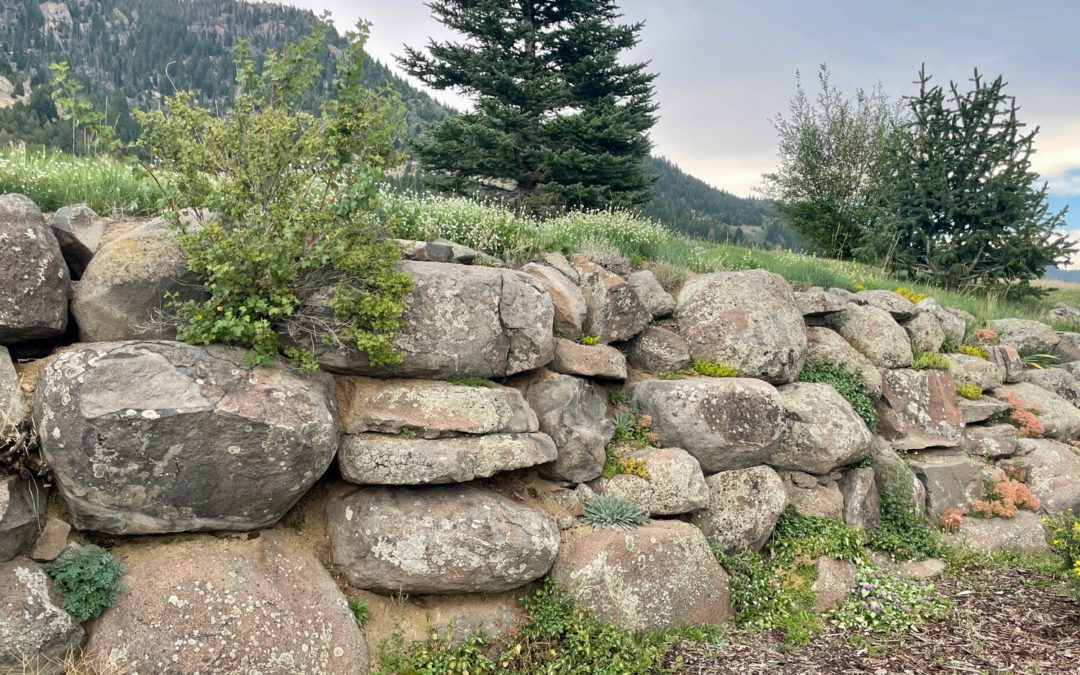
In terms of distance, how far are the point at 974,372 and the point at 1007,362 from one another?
66.0 inches

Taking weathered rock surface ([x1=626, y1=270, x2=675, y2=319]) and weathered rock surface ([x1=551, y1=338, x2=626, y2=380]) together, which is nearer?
weathered rock surface ([x1=551, y1=338, x2=626, y2=380])

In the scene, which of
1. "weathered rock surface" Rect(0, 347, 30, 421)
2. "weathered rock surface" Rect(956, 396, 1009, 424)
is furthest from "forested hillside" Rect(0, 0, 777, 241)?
"weathered rock surface" Rect(0, 347, 30, 421)

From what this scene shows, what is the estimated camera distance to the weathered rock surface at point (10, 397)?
5.18 meters

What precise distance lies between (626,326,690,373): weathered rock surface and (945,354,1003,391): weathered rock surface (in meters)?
5.60

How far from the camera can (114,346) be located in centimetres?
536

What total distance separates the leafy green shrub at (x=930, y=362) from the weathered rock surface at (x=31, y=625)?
38.1ft

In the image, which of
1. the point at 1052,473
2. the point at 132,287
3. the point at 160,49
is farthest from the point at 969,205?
the point at 160,49

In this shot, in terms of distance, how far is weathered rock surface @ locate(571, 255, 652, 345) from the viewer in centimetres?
884

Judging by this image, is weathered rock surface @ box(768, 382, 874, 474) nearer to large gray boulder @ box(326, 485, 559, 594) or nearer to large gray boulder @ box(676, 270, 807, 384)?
large gray boulder @ box(676, 270, 807, 384)

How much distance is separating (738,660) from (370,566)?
3573 millimetres

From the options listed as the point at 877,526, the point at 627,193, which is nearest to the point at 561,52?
the point at 627,193

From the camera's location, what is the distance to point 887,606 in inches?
288

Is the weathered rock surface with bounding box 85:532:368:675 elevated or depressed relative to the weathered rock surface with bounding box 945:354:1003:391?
depressed

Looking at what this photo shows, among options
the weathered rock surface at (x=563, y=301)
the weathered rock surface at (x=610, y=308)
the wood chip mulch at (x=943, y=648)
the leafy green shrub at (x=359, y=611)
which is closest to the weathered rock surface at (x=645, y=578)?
the wood chip mulch at (x=943, y=648)
